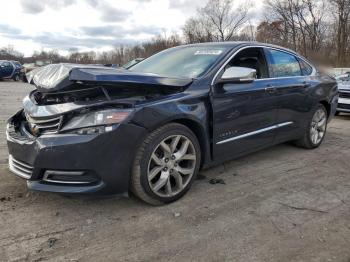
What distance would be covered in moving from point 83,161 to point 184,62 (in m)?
1.86

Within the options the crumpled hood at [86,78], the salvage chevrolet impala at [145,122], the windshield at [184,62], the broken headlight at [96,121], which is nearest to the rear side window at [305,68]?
the salvage chevrolet impala at [145,122]

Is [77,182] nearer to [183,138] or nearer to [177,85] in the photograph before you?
[183,138]

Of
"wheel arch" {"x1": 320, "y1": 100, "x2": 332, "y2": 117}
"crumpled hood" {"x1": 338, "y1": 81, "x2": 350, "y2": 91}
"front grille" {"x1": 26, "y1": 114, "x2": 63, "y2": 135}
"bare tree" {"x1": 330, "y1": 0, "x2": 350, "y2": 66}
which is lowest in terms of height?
"wheel arch" {"x1": 320, "y1": 100, "x2": 332, "y2": 117}

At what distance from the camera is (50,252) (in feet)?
8.54

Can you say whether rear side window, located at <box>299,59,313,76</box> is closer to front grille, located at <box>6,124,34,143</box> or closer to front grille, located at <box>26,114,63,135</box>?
front grille, located at <box>26,114,63,135</box>

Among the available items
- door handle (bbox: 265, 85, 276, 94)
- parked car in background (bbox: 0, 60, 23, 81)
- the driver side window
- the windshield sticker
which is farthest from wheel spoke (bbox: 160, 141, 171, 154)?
parked car in background (bbox: 0, 60, 23, 81)

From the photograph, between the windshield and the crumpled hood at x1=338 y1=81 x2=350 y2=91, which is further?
the crumpled hood at x1=338 y1=81 x2=350 y2=91

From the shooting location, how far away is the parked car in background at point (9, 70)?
24.4m

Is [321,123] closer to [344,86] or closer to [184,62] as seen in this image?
[184,62]

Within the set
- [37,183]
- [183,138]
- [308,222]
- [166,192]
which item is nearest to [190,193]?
[166,192]

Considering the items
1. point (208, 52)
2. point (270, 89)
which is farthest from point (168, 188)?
point (270, 89)

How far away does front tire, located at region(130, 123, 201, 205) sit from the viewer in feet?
10.3

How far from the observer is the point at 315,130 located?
5.62 meters

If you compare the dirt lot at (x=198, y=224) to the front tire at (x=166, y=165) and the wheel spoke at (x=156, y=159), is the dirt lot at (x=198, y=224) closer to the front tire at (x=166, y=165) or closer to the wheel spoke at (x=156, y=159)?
the front tire at (x=166, y=165)
